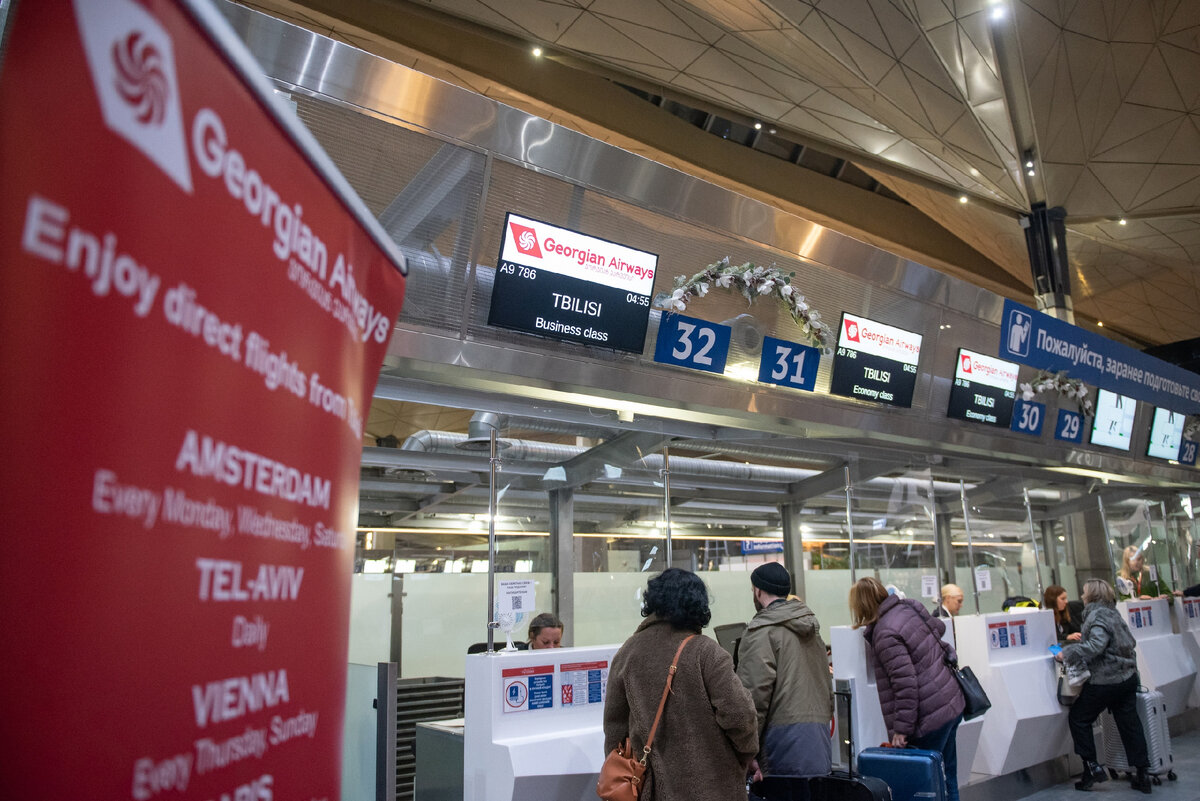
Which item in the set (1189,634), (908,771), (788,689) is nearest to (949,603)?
(908,771)

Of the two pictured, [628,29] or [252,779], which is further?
[628,29]

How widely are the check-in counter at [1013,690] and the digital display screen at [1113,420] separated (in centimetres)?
377

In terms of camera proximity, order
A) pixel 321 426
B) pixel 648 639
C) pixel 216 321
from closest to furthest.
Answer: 1. pixel 216 321
2. pixel 321 426
3. pixel 648 639

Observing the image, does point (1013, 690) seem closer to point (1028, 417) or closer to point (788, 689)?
point (1028, 417)

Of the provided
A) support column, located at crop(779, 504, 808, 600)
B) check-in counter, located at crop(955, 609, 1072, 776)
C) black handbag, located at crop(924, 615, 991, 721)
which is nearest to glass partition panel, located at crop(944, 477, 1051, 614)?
check-in counter, located at crop(955, 609, 1072, 776)

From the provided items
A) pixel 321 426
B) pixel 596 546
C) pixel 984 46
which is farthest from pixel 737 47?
pixel 321 426

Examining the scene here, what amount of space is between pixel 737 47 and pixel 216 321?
43.5 feet

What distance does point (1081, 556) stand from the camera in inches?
439

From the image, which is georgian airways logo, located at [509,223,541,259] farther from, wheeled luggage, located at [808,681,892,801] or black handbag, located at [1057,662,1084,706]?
black handbag, located at [1057,662,1084,706]

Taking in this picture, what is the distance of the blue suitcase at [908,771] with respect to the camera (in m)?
4.98

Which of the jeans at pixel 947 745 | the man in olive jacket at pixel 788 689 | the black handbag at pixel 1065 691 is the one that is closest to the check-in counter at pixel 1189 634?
the black handbag at pixel 1065 691

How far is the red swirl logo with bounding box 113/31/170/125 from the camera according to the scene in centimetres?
104

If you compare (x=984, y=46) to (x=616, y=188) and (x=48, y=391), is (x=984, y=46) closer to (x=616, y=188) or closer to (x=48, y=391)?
(x=616, y=188)

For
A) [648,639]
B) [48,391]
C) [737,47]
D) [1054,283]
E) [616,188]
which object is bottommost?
[648,639]
